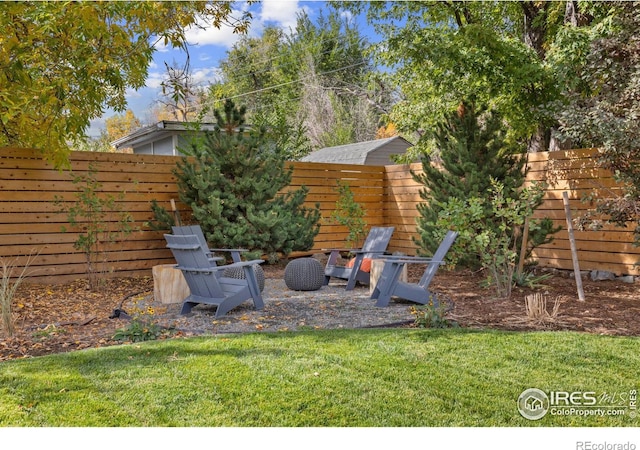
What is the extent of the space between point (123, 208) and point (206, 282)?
3378 mm

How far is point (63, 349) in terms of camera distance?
13.5ft

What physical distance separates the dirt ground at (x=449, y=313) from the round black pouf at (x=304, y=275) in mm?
1461

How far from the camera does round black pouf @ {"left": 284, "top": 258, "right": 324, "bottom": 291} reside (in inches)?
262

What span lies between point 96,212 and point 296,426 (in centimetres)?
571

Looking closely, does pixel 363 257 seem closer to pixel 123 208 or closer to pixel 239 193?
pixel 239 193

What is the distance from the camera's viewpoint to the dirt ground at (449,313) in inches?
173

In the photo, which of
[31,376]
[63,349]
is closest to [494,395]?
[31,376]

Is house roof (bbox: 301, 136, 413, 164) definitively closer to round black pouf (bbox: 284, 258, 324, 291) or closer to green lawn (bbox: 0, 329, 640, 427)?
round black pouf (bbox: 284, 258, 324, 291)

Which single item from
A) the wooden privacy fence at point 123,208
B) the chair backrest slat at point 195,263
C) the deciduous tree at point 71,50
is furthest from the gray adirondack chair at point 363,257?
the deciduous tree at point 71,50

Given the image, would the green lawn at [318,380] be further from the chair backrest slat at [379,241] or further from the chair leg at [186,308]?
the chair backrest slat at [379,241]

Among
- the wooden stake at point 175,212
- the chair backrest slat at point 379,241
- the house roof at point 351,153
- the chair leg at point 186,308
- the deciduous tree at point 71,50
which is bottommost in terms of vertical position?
the chair leg at point 186,308

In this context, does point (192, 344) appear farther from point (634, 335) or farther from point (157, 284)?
point (634, 335)

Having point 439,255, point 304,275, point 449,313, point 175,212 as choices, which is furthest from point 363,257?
point 175,212

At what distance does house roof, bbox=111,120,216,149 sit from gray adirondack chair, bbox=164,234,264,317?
7.25 meters
